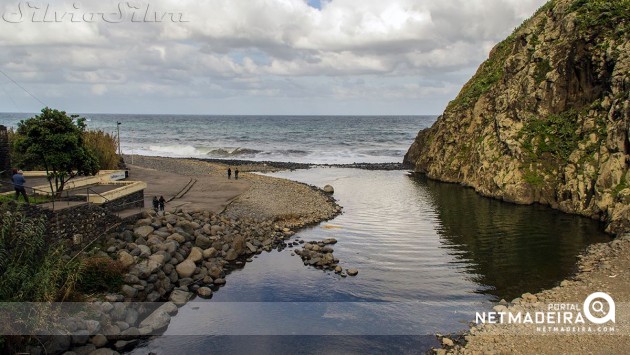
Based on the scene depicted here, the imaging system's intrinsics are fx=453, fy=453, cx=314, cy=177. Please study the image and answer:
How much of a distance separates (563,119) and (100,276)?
1850 inches

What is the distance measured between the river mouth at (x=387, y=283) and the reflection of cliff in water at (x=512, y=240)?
0.08 meters

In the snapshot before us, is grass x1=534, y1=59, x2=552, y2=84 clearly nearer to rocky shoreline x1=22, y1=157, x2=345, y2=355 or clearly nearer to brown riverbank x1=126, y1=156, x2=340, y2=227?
brown riverbank x1=126, y1=156, x2=340, y2=227

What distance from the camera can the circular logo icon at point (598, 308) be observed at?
19650mm

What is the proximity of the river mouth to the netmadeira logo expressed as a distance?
1416mm

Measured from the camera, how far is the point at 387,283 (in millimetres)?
25594

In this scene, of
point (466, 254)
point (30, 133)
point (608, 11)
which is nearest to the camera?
point (30, 133)

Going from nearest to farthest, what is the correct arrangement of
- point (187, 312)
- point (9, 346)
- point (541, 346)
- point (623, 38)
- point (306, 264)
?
point (9, 346) → point (541, 346) → point (187, 312) → point (306, 264) → point (623, 38)

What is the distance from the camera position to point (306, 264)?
2923cm

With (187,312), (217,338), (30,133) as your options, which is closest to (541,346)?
(217,338)

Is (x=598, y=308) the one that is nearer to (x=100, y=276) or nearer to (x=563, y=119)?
(x=100, y=276)

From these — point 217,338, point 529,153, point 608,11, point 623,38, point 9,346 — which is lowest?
point 217,338

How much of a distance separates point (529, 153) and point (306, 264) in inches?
1238

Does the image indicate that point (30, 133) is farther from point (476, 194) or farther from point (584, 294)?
point (476, 194)

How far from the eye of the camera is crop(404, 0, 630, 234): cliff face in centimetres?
3947
